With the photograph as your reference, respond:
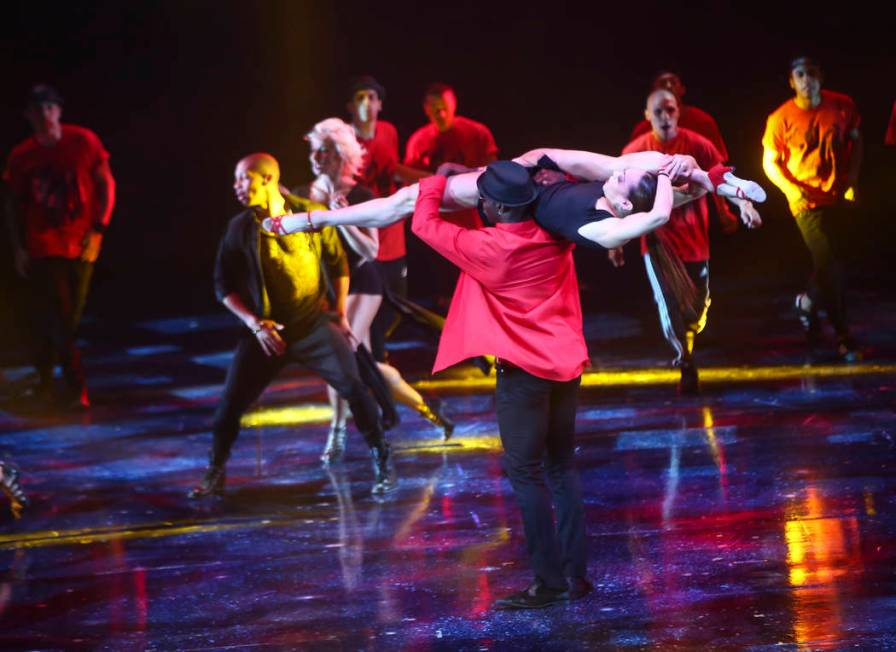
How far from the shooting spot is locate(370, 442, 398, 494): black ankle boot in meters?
7.89

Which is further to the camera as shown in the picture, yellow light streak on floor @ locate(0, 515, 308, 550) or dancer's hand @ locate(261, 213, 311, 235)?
yellow light streak on floor @ locate(0, 515, 308, 550)

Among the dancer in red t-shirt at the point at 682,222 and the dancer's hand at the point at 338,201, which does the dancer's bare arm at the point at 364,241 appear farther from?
the dancer in red t-shirt at the point at 682,222

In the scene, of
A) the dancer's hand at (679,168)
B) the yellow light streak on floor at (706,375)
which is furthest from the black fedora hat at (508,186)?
the yellow light streak on floor at (706,375)

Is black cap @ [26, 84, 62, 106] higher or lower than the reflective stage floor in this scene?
higher

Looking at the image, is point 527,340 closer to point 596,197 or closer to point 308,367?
point 596,197

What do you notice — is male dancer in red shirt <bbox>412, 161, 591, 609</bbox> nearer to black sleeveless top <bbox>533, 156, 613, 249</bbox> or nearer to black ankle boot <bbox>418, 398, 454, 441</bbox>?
black sleeveless top <bbox>533, 156, 613, 249</bbox>

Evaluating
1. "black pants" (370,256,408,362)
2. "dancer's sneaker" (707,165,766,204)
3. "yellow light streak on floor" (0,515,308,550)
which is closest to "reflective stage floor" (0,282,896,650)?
"yellow light streak on floor" (0,515,308,550)

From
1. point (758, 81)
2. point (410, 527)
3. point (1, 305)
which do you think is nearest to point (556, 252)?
point (410, 527)

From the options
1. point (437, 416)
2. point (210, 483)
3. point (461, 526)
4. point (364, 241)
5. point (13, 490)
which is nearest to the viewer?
point (461, 526)

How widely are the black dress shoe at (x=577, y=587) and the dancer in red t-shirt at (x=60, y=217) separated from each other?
5.91 meters

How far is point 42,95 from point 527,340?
6099mm

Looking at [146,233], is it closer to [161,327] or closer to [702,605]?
[161,327]

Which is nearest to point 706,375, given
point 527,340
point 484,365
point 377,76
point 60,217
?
point 484,365

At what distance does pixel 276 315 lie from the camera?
7910mm
